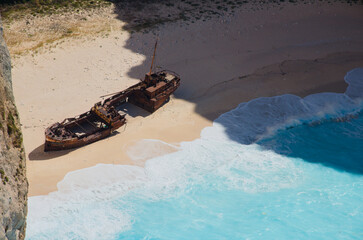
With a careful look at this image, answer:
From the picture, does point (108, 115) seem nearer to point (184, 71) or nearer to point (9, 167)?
point (184, 71)

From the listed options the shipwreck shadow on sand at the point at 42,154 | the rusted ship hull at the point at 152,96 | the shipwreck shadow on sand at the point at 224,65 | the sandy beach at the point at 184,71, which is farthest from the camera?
the shipwreck shadow on sand at the point at 224,65

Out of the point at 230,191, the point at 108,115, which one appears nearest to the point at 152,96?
the point at 108,115

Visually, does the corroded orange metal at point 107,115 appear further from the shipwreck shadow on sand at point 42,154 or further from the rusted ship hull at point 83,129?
the shipwreck shadow on sand at point 42,154

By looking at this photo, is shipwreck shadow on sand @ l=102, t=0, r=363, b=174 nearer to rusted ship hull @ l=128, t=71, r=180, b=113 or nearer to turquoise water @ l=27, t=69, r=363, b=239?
rusted ship hull @ l=128, t=71, r=180, b=113

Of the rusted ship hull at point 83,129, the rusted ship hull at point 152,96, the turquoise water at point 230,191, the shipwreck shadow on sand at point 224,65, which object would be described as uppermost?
the shipwreck shadow on sand at point 224,65

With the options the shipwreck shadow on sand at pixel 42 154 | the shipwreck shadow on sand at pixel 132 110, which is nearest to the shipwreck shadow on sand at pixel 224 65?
the shipwreck shadow on sand at pixel 132 110

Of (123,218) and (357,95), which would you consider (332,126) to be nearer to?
(357,95)
